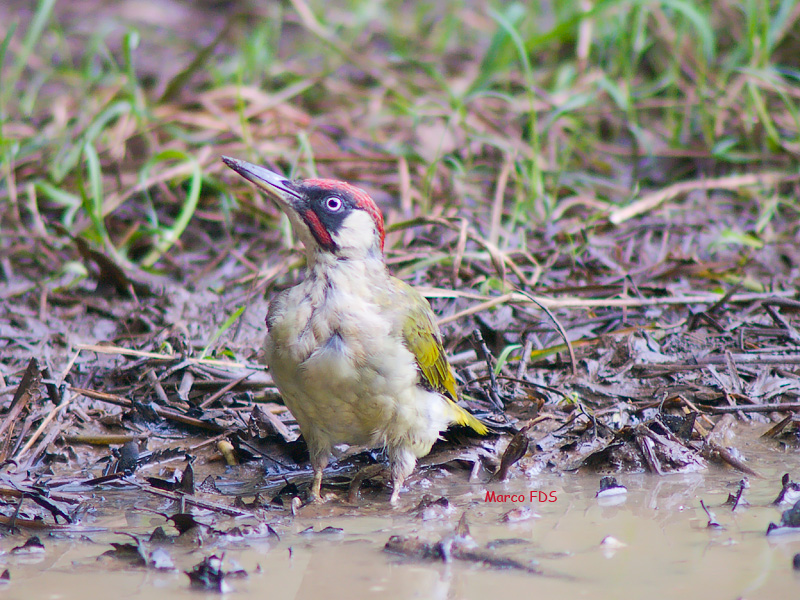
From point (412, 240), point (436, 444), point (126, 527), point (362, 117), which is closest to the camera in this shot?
point (126, 527)

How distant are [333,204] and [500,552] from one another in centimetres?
157

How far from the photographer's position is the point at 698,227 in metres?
6.06

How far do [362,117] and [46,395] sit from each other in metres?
3.98

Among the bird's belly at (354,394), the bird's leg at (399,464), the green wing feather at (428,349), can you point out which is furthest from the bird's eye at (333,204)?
the bird's leg at (399,464)

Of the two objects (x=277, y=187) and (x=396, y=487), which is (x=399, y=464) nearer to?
(x=396, y=487)

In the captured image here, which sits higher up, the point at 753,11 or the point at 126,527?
the point at 753,11

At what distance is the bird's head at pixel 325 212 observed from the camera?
11.6 feet

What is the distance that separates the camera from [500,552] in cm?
279

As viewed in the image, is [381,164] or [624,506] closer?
[624,506]

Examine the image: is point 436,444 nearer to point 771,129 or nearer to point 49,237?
point 49,237

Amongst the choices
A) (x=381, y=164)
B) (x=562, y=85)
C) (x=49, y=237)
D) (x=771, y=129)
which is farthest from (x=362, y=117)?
(x=771, y=129)

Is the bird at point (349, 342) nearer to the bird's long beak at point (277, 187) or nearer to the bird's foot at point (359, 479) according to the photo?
the bird's long beak at point (277, 187)

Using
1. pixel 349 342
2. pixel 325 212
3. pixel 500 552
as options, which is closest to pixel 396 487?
pixel 349 342

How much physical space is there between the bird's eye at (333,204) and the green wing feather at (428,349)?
44 centimetres
